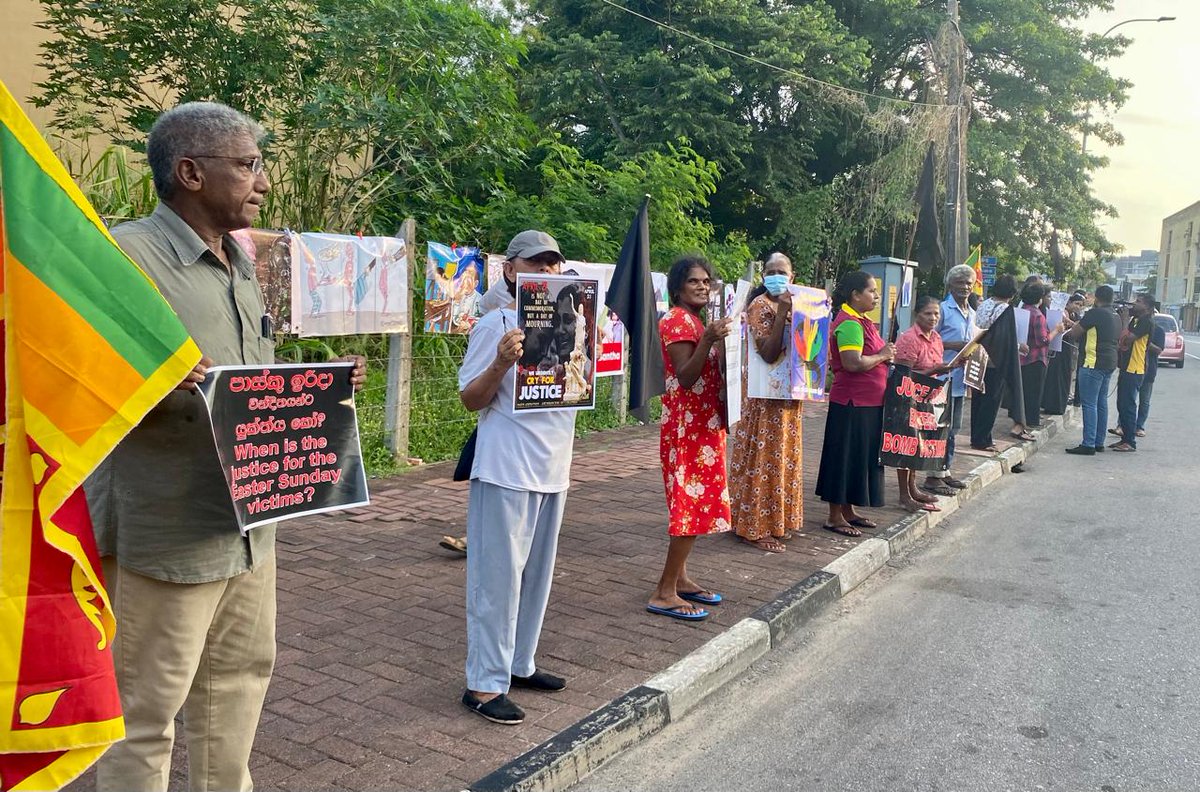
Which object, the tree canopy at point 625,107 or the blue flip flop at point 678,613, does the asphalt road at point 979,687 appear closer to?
the blue flip flop at point 678,613

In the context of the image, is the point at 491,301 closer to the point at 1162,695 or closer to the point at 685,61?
the point at 1162,695

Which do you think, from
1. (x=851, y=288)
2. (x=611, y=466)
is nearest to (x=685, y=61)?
(x=611, y=466)

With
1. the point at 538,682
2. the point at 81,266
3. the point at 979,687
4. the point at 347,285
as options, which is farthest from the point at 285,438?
the point at 347,285

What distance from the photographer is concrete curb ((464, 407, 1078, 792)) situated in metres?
3.26

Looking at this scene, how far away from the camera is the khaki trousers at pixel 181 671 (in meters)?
2.29

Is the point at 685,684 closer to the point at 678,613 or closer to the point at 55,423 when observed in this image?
the point at 678,613

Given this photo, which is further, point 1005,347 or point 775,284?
point 1005,347

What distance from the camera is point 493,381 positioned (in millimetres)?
3350

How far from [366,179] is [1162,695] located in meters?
8.31

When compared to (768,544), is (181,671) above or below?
above

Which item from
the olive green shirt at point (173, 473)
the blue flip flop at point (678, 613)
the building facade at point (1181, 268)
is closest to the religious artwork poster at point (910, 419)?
the blue flip flop at point (678, 613)

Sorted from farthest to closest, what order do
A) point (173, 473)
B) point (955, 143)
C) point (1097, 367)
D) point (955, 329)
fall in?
1. point (955, 143)
2. point (1097, 367)
3. point (955, 329)
4. point (173, 473)

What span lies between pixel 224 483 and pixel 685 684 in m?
2.40

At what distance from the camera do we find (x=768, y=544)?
20.8ft
